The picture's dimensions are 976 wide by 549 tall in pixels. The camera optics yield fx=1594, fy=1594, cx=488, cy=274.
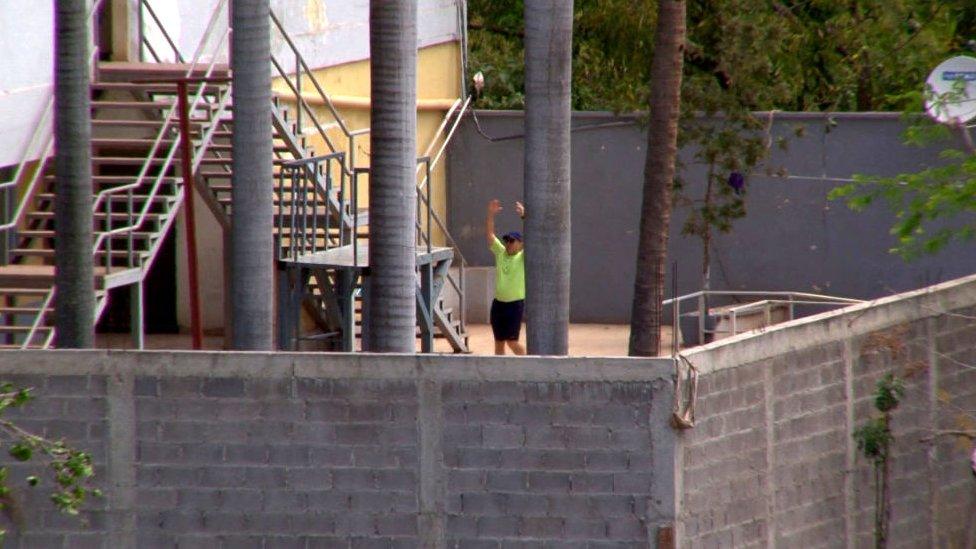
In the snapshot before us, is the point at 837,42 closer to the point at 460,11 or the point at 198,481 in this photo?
the point at 460,11

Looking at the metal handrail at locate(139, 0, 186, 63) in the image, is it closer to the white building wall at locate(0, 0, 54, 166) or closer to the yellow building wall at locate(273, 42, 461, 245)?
the yellow building wall at locate(273, 42, 461, 245)

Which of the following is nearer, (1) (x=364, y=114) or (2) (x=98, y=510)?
(2) (x=98, y=510)

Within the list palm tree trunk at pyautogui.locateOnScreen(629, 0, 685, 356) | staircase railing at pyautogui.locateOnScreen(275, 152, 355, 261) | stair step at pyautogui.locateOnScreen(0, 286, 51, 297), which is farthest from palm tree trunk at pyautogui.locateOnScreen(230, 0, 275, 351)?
palm tree trunk at pyautogui.locateOnScreen(629, 0, 685, 356)

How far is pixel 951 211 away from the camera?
37.4ft

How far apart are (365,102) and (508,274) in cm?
454

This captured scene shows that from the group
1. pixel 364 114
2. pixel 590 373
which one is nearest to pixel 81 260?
pixel 590 373

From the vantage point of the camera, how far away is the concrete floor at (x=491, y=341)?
724 inches

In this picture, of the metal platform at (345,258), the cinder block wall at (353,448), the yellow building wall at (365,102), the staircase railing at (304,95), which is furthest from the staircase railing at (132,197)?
the cinder block wall at (353,448)

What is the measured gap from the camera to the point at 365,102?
2022cm

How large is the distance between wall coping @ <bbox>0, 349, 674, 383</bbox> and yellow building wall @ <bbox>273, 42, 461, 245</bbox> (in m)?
8.00

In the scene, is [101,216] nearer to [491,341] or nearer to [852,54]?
[491,341]

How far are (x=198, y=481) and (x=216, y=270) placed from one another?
10.9 metres

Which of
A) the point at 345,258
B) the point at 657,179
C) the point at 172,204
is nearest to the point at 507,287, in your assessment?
the point at 657,179

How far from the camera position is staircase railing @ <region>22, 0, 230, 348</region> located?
1221 cm
